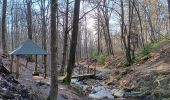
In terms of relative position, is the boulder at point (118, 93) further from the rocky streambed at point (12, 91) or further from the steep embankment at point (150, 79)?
the rocky streambed at point (12, 91)

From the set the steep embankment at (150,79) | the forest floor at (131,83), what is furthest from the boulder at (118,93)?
the steep embankment at (150,79)

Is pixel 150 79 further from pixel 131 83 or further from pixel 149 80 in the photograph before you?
pixel 131 83

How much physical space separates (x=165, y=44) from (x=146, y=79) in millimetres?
11385

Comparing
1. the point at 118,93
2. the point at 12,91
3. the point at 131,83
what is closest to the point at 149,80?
the point at 131,83

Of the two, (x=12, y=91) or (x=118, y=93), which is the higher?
(x=12, y=91)

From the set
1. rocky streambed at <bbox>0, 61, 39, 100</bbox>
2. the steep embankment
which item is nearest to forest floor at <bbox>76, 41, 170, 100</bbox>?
the steep embankment

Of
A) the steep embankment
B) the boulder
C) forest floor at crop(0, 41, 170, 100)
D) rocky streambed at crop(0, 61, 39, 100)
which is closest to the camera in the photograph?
rocky streambed at crop(0, 61, 39, 100)

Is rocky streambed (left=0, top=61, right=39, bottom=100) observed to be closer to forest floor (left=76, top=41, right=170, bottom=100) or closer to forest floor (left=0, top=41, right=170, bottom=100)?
forest floor (left=0, top=41, right=170, bottom=100)

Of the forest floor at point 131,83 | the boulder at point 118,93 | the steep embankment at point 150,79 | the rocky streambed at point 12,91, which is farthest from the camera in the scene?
the boulder at point 118,93

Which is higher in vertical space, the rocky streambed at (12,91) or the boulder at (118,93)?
the rocky streambed at (12,91)

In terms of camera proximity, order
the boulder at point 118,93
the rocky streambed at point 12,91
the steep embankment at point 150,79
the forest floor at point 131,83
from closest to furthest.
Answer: the rocky streambed at point 12,91, the forest floor at point 131,83, the steep embankment at point 150,79, the boulder at point 118,93

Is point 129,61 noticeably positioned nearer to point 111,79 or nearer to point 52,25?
point 111,79

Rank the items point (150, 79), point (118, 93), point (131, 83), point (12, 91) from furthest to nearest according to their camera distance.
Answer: point (131, 83) < point (150, 79) < point (118, 93) < point (12, 91)

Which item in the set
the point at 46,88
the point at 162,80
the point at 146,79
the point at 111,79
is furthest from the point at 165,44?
the point at 46,88
